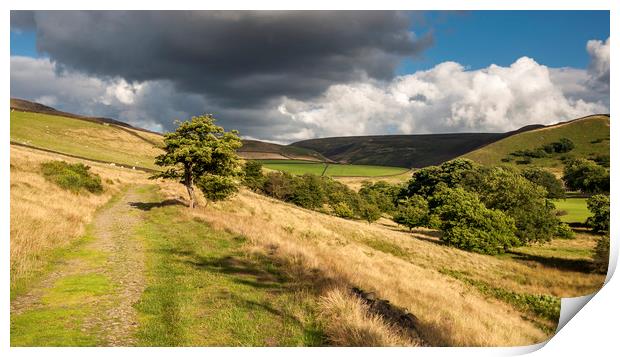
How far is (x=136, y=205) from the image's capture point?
123 ft

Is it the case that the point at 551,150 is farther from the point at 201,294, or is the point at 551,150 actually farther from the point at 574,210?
the point at 201,294

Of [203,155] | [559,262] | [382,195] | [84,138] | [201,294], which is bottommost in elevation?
[559,262]

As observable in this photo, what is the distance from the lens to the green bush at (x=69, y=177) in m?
35.8

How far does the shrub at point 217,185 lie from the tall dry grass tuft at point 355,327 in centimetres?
2796

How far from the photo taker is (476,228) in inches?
2210

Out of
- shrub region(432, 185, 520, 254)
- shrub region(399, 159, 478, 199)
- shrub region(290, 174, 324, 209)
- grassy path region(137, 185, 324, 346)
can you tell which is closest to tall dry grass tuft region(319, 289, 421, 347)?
grassy path region(137, 185, 324, 346)

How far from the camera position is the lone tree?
3575cm

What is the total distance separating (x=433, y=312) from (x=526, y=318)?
10175 millimetres

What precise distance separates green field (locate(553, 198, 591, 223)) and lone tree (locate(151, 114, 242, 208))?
145 ft

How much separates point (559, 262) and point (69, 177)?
182 ft

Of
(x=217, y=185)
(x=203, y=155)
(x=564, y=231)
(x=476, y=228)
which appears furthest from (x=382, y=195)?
(x=203, y=155)

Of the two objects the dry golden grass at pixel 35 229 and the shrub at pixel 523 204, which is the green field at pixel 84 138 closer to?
the dry golden grass at pixel 35 229
